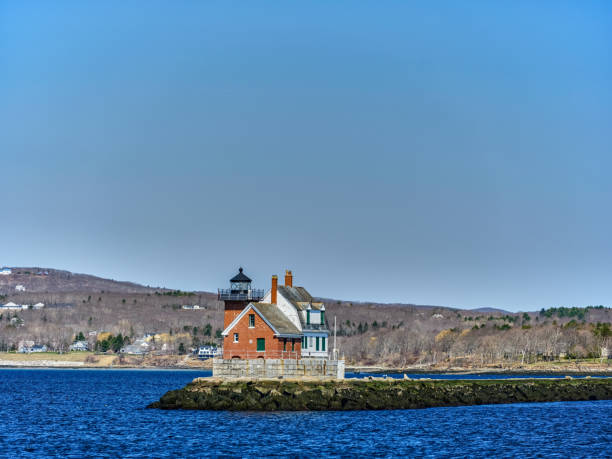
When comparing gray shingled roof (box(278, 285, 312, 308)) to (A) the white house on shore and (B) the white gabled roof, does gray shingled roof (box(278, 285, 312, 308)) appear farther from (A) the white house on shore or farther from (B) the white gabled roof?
(B) the white gabled roof

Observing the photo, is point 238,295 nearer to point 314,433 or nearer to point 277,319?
point 277,319

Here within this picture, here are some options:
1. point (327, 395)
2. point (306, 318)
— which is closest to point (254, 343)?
point (306, 318)

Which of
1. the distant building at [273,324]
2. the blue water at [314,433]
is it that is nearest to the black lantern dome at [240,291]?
the distant building at [273,324]

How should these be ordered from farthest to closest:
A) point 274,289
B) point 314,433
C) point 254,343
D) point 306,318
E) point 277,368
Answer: point 274,289
point 306,318
point 254,343
point 277,368
point 314,433

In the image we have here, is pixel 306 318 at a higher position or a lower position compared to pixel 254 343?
higher

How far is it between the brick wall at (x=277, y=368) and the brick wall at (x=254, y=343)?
1348mm

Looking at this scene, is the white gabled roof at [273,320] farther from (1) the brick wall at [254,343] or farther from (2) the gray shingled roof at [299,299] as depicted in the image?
(2) the gray shingled roof at [299,299]

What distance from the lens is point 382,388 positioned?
74688mm

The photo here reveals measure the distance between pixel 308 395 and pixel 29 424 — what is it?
20.1 m

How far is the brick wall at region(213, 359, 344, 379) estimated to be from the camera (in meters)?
72.9

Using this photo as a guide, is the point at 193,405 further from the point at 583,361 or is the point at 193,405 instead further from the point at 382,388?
the point at 583,361

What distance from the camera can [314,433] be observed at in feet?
195

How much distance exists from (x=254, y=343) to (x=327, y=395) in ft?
25.3

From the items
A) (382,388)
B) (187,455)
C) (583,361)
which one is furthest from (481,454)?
(583,361)
